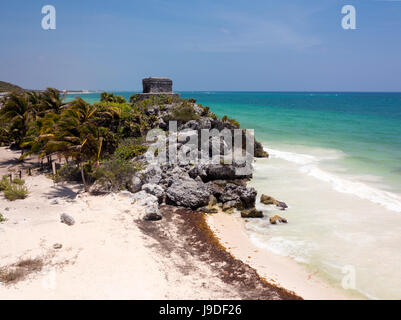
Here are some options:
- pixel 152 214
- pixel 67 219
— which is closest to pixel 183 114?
pixel 152 214

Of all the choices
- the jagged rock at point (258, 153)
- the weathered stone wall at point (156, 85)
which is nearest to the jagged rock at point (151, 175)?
the jagged rock at point (258, 153)

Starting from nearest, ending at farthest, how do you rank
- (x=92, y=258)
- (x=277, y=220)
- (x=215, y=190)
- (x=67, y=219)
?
(x=92, y=258)
(x=67, y=219)
(x=277, y=220)
(x=215, y=190)

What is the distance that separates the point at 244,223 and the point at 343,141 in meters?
22.6

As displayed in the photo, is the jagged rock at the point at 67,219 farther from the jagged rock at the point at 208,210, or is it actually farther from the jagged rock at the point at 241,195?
the jagged rock at the point at 241,195

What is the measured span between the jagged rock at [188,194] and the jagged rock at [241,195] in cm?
82

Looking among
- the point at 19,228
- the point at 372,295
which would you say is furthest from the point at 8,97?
the point at 372,295

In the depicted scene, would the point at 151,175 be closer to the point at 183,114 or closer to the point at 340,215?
the point at 340,215

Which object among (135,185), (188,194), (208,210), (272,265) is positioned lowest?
(272,265)

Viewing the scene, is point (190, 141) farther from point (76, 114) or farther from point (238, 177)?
point (76, 114)

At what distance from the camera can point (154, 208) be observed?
418 inches

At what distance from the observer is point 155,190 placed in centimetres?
1222

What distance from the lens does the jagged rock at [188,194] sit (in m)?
11.8

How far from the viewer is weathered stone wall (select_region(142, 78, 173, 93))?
2766cm

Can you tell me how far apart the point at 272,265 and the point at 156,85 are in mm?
22906
